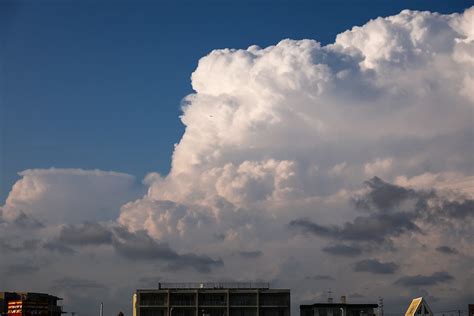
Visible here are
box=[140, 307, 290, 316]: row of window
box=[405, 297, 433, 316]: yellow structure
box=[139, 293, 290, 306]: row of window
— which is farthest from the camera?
box=[139, 293, 290, 306]: row of window

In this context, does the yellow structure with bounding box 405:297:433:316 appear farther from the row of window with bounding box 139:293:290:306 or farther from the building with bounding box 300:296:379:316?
the row of window with bounding box 139:293:290:306

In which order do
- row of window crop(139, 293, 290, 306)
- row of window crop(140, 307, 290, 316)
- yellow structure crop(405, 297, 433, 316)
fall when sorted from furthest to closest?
row of window crop(139, 293, 290, 306) → row of window crop(140, 307, 290, 316) → yellow structure crop(405, 297, 433, 316)

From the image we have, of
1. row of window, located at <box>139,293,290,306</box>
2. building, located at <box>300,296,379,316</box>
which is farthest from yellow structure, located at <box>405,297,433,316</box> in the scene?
row of window, located at <box>139,293,290,306</box>

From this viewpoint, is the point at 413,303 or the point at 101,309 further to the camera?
the point at 413,303

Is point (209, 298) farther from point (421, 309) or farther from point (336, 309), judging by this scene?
point (421, 309)

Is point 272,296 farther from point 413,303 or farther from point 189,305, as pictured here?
point 413,303

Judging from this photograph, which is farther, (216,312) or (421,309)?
(216,312)

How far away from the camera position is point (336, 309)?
583 ft

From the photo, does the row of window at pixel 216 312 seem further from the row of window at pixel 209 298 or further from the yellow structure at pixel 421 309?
the yellow structure at pixel 421 309

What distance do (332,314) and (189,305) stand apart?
124ft

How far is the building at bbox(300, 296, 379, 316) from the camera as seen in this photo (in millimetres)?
177375

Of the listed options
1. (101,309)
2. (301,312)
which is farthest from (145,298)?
(301,312)

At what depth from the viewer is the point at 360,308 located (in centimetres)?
18025

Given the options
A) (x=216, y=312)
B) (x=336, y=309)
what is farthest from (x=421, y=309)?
(x=216, y=312)
